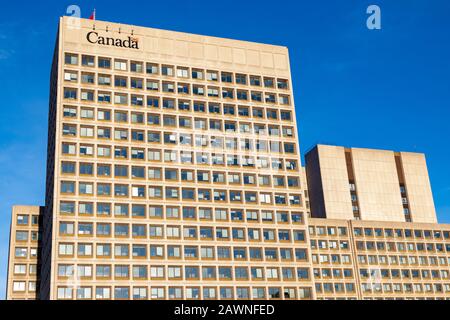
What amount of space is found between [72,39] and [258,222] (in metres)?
51.4

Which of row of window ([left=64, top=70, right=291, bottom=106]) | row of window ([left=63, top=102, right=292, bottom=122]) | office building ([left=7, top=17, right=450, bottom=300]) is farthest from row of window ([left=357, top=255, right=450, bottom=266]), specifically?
row of window ([left=64, top=70, right=291, bottom=106])

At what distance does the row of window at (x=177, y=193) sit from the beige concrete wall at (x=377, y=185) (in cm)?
5845

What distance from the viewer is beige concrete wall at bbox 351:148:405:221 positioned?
573ft

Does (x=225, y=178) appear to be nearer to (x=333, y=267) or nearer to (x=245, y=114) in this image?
(x=245, y=114)

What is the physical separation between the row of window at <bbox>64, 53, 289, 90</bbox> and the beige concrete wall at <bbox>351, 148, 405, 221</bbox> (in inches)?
2219

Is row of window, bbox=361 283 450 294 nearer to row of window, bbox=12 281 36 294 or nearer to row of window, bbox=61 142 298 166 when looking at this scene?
row of window, bbox=61 142 298 166

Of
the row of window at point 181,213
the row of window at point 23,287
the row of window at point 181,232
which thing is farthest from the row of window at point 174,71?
the row of window at point 23,287

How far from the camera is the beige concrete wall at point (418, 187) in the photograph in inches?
7087

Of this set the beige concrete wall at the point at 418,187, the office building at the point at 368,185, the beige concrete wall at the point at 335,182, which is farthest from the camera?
the beige concrete wall at the point at 418,187

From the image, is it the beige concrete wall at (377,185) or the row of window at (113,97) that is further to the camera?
the beige concrete wall at (377,185)

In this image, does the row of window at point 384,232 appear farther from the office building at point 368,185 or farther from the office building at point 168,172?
the office building at point 168,172

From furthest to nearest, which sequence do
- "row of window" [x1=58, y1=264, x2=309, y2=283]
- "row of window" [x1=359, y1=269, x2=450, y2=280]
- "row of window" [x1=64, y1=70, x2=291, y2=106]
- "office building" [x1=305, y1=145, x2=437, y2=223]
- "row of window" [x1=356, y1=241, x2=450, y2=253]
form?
"office building" [x1=305, y1=145, x2=437, y2=223]
"row of window" [x1=356, y1=241, x2=450, y2=253]
"row of window" [x1=359, y1=269, x2=450, y2=280]
"row of window" [x1=64, y1=70, x2=291, y2=106]
"row of window" [x1=58, y1=264, x2=309, y2=283]

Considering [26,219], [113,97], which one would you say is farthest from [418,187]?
[26,219]
